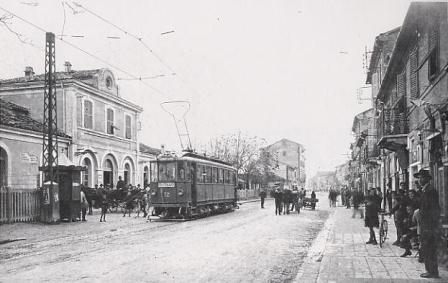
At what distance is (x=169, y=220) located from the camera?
74.0 ft

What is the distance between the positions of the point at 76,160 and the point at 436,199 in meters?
24.5

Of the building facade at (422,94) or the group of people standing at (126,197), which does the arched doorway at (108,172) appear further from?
the building facade at (422,94)

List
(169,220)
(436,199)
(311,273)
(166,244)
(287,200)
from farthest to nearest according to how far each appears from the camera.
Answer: (287,200), (169,220), (166,244), (311,273), (436,199)

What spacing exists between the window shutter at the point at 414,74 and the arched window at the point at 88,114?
19900 millimetres

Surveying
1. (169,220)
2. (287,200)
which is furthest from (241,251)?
(287,200)

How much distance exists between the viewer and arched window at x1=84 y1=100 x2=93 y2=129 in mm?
31031

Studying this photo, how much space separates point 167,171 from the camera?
22.9 metres

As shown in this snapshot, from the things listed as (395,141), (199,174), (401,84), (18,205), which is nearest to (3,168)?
(18,205)

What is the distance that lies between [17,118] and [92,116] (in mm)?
5957

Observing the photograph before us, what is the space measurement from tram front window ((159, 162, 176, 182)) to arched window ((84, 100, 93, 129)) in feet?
32.7

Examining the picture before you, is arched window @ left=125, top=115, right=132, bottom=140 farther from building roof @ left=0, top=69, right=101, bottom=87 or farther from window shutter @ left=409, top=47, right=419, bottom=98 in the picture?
window shutter @ left=409, top=47, right=419, bottom=98

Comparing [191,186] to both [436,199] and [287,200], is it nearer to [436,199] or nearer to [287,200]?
[287,200]

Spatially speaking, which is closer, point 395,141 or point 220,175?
point 395,141

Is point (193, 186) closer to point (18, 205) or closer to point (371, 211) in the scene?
point (18, 205)
